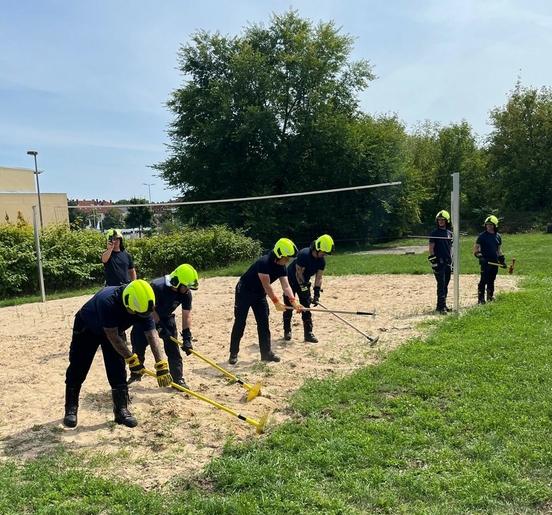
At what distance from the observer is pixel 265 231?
26.6 metres

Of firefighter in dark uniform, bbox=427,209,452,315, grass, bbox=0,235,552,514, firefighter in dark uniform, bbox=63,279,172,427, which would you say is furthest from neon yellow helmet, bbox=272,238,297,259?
firefighter in dark uniform, bbox=427,209,452,315

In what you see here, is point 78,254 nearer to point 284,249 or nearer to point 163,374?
point 284,249

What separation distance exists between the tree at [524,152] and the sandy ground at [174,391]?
100 ft

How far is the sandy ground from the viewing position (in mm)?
4961

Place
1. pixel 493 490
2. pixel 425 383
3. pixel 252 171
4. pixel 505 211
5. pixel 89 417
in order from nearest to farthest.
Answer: pixel 493 490
pixel 89 417
pixel 425 383
pixel 252 171
pixel 505 211

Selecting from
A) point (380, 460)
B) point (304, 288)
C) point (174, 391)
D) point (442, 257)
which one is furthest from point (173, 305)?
point (442, 257)

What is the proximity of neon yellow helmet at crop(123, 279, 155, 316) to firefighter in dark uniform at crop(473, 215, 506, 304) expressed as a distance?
782cm

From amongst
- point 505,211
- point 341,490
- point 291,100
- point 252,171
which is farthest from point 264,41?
point 341,490

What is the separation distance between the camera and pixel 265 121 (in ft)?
92.7

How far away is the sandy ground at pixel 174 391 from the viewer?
4961mm

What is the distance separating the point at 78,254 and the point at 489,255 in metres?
12.3

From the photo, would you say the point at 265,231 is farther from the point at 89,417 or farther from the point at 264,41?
the point at 89,417

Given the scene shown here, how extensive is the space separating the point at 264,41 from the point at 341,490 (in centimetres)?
3021

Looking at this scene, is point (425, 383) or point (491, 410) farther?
point (425, 383)
